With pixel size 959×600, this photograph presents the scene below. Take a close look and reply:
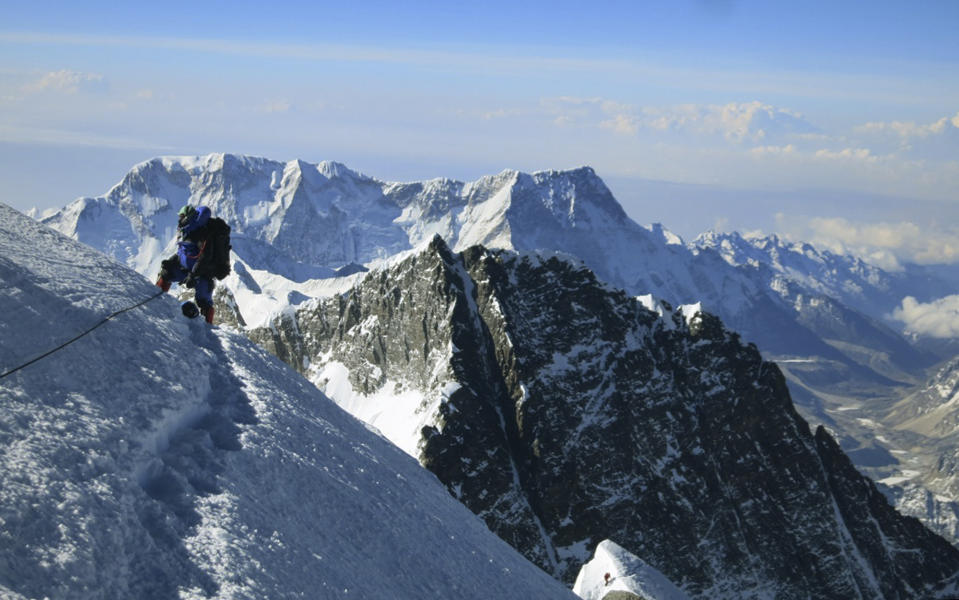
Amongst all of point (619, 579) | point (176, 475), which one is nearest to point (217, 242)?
point (176, 475)

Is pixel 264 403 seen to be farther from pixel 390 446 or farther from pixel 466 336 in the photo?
pixel 466 336

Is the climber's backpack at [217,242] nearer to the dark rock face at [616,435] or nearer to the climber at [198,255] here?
the climber at [198,255]

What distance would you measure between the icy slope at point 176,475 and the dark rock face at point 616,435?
96.4 metres

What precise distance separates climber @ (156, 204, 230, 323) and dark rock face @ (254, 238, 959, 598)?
9351cm

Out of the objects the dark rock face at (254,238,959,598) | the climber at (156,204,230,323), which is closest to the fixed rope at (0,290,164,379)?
the climber at (156,204,230,323)

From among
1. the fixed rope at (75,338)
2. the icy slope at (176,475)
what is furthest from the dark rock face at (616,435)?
the fixed rope at (75,338)

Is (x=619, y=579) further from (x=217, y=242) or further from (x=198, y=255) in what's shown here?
(x=198, y=255)

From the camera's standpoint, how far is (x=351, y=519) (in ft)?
60.0

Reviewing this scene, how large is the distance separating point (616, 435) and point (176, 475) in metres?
120

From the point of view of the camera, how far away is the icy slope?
530 inches

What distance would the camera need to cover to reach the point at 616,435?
429ft

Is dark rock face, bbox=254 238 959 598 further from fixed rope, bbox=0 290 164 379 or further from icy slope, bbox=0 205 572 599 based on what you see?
fixed rope, bbox=0 290 164 379

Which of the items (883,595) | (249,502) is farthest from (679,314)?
(249,502)

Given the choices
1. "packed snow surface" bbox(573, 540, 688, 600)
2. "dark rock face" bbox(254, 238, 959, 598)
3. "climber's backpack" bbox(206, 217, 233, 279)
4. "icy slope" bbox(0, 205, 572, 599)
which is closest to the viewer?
"icy slope" bbox(0, 205, 572, 599)
